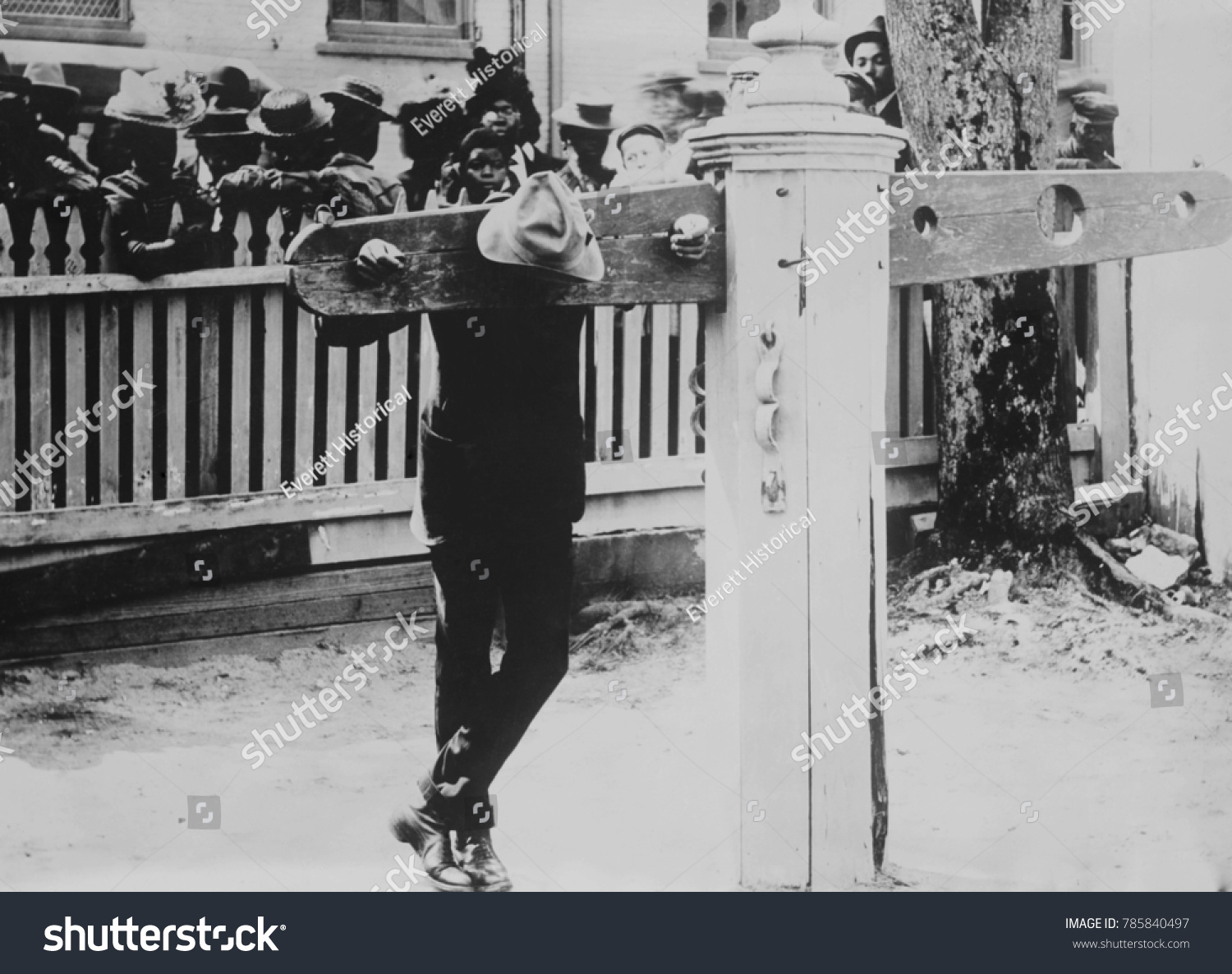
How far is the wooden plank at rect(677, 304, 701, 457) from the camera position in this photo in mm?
3037

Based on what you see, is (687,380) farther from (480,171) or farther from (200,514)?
(200,514)

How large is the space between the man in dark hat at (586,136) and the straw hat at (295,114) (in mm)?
467

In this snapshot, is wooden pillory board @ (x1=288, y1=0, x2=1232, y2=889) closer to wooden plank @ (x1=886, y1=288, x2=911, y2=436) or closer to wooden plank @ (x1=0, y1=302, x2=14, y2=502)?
Result: wooden plank @ (x1=886, y1=288, x2=911, y2=436)

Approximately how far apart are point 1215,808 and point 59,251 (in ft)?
8.88

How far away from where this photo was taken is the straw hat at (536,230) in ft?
8.69

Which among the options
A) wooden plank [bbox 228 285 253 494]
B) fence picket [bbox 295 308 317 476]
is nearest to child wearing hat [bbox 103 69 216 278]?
wooden plank [bbox 228 285 253 494]

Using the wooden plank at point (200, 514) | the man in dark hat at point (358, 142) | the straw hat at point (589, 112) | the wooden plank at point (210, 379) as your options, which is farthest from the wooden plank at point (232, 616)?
the straw hat at point (589, 112)

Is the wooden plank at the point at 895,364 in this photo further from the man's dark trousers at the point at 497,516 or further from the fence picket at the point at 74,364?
the fence picket at the point at 74,364

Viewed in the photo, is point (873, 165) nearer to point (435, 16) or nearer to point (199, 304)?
point (435, 16)

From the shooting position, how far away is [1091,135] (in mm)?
3260

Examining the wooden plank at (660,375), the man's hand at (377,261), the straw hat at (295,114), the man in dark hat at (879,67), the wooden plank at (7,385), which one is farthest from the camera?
the man in dark hat at (879,67)

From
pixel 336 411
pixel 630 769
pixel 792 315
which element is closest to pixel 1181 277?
pixel 792 315

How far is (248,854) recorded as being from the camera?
2959 mm
